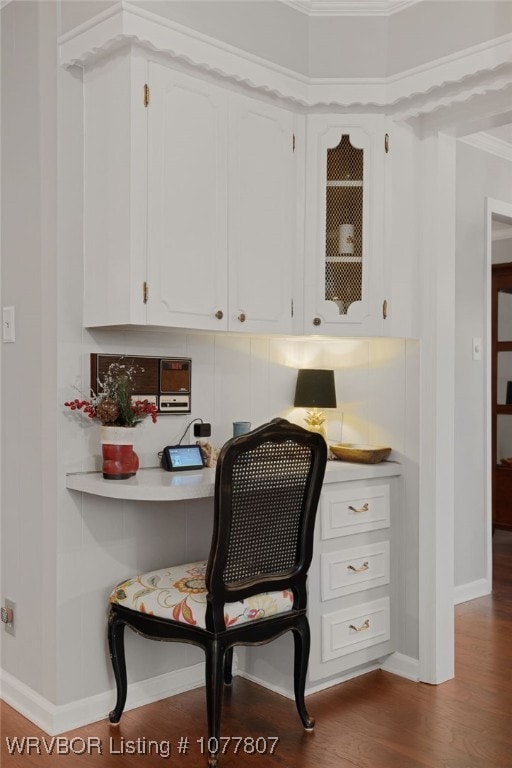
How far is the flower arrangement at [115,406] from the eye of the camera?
102 inches

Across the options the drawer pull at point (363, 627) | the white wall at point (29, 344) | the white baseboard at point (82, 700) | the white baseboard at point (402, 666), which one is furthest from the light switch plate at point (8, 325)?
the white baseboard at point (402, 666)

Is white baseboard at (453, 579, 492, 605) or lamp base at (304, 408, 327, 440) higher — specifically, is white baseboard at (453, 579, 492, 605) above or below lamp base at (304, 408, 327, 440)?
below

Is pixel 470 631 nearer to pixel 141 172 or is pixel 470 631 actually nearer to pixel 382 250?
pixel 382 250

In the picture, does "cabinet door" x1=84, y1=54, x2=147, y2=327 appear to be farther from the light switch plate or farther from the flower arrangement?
the light switch plate

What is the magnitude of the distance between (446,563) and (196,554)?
1.01 meters

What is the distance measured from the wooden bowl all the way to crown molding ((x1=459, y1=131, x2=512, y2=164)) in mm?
1971

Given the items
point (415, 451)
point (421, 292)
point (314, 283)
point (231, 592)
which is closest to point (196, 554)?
point (231, 592)

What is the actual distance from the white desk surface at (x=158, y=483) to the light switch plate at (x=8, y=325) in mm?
604

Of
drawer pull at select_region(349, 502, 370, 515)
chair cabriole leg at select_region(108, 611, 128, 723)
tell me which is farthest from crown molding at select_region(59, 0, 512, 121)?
chair cabriole leg at select_region(108, 611, 128, 723)

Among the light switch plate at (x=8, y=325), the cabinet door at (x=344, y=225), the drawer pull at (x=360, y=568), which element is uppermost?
the cabinet door at (x=344, y=225)

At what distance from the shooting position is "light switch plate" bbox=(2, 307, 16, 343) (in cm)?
288

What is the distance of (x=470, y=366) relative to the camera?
433cm

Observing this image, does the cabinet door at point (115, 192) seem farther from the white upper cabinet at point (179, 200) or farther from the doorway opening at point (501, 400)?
the doorway opening at point (501, 400)

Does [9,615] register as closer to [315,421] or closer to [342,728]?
[342,728]
